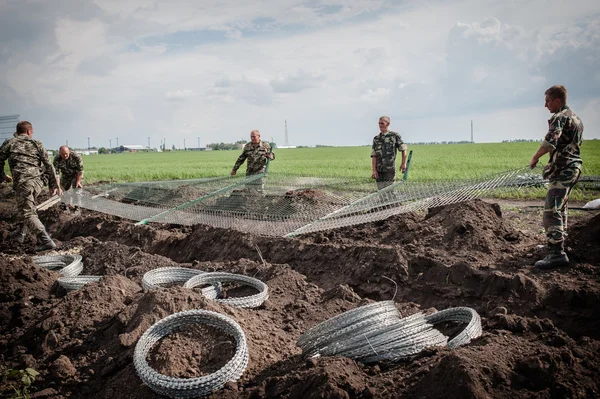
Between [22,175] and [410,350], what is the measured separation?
7.38 meters

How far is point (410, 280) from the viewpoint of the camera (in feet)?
17.7

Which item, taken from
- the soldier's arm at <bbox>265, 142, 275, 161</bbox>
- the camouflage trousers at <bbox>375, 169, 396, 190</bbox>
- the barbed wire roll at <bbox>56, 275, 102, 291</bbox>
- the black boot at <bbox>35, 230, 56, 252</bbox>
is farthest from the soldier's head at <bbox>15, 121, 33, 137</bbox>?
the camouflage trousers at <bbox>375, 169, 396, 190</bbox>

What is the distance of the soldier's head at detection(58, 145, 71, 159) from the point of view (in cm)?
1065

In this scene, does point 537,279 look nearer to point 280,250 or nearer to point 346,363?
point 346,363

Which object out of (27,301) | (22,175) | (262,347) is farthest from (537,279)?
(22,175)

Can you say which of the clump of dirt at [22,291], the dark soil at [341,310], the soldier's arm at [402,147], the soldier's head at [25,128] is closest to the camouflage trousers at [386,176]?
the soldier's arm at [402,147]

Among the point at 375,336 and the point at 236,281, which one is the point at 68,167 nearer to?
the point at 236,281

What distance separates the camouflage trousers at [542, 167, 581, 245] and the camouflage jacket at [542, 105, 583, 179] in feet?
0.25

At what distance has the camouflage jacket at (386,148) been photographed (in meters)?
8.68

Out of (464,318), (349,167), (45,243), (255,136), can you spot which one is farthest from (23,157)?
(349,167)

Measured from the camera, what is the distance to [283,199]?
28.5 ft

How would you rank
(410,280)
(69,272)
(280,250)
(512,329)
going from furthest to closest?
1. (280,250)
2. (69,272)
3. (410,280)
4. (512,329)

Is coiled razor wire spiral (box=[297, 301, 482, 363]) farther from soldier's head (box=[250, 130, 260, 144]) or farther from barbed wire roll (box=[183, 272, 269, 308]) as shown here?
soldier's head (box=[250, 130, 260, 144])

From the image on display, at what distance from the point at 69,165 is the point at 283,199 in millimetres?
5633
